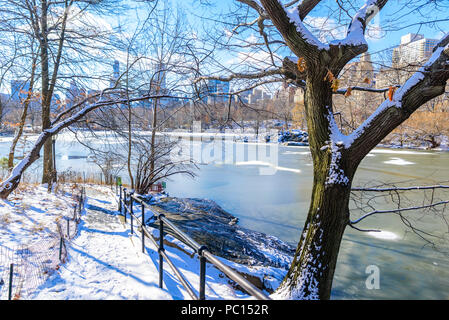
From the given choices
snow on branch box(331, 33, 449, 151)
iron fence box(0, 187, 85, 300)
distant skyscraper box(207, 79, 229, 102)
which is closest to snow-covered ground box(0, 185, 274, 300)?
iron fence box(0, 187, 85, 300)

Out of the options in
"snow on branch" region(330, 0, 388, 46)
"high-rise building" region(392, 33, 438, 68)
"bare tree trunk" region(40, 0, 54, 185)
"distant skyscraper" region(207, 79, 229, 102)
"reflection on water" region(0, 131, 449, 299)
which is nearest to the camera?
"snow on branch" region(330, 0, 388, 46)

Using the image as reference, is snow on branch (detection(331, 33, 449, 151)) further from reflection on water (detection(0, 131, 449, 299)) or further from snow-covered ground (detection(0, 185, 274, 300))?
reflection on water (detection(0, 131, 449, 299))

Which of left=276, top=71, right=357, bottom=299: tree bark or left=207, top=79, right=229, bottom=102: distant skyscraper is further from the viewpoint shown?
left=207, top=79, right=229, bottom=102: distant skyscraper

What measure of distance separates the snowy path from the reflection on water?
4372 millimetres

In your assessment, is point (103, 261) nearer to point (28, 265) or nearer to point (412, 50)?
point (28, 265)

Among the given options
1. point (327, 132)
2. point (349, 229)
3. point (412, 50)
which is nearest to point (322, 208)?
point (327, 132)

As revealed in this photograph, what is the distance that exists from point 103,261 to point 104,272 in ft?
1.25

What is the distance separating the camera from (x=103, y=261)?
151 inches

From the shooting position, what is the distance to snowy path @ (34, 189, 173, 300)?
2.96 metres

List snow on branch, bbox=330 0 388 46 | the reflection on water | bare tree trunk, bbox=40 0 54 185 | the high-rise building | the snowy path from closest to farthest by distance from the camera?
the snowy path
snow on branch, bbox=330 0 388 46
the high-rise building
bare tree trunk, bbox=40 0 54 185
the reflection on water
